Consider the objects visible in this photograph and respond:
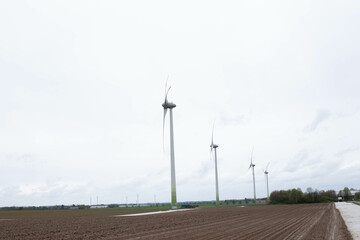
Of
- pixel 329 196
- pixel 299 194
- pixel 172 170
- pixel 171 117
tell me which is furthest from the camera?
pixel 329 196

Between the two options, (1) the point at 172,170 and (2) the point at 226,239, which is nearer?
(2) the point at 226,239

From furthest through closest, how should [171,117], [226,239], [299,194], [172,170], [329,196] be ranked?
[329,196] → [299,194] → [171,117] → [172,170] → [226,239]

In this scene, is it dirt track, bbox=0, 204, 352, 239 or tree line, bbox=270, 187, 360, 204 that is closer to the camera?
dirt track, bbox=0, 204, 352, 239

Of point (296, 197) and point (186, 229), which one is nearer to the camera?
point (186, 229)

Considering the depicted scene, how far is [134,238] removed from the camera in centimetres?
2498

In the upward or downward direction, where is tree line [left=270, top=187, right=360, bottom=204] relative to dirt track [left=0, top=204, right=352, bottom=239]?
downward

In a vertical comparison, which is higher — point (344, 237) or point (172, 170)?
point (172, 170)

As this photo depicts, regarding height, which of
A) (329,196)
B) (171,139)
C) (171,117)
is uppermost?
(171,117)

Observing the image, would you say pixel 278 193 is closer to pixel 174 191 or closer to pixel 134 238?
pixel 174 191

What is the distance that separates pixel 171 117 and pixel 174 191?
19.2m

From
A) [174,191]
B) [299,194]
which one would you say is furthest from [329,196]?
[174,191]

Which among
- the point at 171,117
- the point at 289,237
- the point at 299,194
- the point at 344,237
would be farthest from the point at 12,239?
the point at 299,194

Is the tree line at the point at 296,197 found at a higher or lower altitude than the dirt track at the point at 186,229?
lower

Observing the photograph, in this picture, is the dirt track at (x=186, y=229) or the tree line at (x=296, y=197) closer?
the dirt track at (x=186, y=229)
